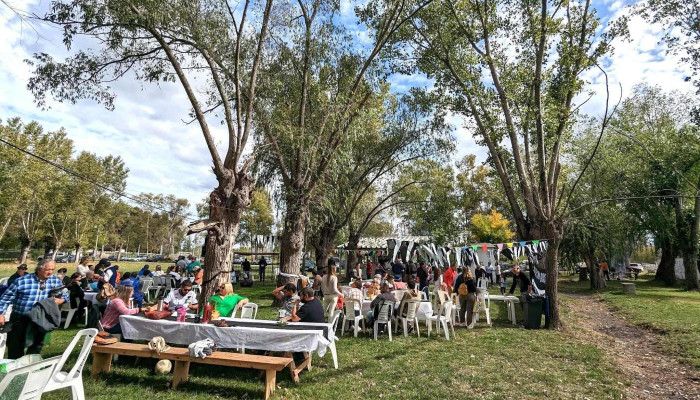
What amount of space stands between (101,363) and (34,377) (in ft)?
6.88

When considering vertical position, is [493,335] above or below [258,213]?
below

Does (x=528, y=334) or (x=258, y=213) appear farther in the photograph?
(x=258, y=213)

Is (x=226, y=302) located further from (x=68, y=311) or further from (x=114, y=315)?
(x=68, y=311)

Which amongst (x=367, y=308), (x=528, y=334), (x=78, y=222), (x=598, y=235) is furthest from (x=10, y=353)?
(x=78, y=222)

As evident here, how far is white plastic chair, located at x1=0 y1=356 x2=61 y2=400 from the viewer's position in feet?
10.1

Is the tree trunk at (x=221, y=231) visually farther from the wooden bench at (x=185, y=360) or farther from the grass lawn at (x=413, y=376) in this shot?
the wooden bench at (x=185, y=360)

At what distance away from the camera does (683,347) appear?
783cm

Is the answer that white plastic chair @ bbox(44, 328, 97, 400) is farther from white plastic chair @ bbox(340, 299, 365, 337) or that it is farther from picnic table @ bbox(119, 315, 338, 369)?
white plastic chair @ bbox(340, 299, 365, 337)

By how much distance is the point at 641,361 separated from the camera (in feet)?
23.4

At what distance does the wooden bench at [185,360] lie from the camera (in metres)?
4.55

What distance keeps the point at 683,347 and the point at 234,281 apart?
16.4 m

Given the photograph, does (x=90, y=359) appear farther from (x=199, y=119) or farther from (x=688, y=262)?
(x=688, y=262)

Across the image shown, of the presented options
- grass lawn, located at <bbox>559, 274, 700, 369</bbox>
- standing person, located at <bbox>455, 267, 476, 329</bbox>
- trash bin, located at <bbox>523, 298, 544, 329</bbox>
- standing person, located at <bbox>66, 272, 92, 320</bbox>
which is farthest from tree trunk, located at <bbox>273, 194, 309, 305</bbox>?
grass lawn, located at <bbox>559, 274, 700, 369</bbox>

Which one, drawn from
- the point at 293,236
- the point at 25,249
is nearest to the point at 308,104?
the point at 293,236
